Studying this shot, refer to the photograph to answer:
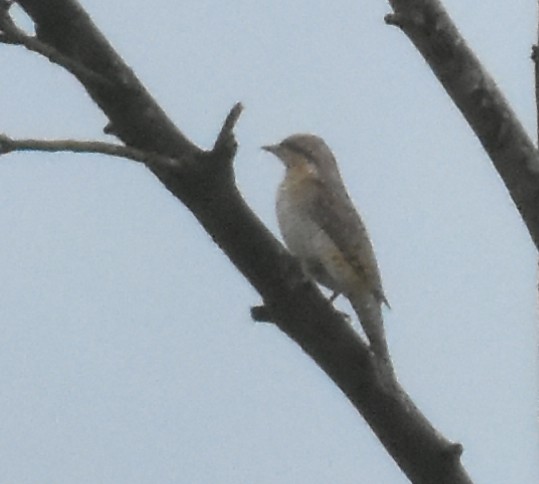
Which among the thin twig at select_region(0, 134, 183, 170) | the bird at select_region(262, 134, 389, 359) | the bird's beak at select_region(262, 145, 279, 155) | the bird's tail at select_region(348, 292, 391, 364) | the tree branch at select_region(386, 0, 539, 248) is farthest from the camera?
the bird's beak at select_region(262, 145, 279, 155)

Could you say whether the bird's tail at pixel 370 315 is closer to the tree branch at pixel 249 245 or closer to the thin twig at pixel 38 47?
the tree branch at pixel 249 245

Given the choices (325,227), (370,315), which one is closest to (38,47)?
(370,315)

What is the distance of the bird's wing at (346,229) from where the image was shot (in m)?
7.02

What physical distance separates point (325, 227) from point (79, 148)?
16.0ft

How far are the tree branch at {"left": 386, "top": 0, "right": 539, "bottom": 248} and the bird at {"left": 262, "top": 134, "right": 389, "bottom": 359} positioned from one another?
3.03m

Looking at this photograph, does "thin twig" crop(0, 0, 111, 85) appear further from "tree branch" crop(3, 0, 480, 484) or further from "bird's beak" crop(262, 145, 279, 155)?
"bird's beak" crop(262, 145, 279, 155)

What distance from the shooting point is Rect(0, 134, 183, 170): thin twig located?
256 cm

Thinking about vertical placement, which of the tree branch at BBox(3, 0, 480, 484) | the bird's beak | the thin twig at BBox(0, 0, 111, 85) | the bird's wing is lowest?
the tree branch at BBox(3, 0, 480, 484)

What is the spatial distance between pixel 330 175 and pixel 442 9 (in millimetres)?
4828

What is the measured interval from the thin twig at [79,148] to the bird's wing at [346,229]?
4279mm

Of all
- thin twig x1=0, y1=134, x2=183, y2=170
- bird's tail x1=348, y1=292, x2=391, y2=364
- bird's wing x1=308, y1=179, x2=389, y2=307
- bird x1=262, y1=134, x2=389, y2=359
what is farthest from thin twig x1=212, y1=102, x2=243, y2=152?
bird's wing x1=308, y1=179, x2=389, y2=307

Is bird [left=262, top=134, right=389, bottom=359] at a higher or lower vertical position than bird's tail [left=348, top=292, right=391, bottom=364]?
higher

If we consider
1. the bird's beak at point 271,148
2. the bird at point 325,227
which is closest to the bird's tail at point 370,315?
the bird at point 325,227

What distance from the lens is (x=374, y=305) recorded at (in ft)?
21.7
